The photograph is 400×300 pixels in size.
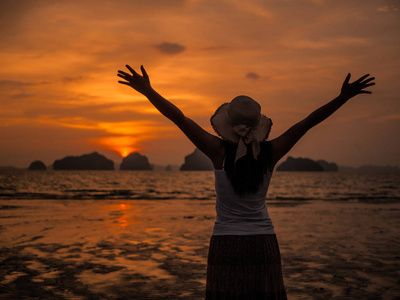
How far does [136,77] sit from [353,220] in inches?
658

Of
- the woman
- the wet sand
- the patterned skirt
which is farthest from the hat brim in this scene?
the wet sand

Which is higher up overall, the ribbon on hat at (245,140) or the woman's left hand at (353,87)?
the woman's left hand at (353,87)

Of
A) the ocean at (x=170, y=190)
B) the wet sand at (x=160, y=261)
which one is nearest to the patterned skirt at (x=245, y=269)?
the wet sand at (x=160, y=261)

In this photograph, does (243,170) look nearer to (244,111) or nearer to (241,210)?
(241,210)

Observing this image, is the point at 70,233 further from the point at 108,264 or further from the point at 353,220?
the point at 353,220

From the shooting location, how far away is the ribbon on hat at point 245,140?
8.62 ft

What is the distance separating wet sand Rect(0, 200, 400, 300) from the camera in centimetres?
693

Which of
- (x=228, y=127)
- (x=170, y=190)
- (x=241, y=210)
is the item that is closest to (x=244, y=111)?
(x=228, y=127)

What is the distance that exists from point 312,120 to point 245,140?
49 centimetres

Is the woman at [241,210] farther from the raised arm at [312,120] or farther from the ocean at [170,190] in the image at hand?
the ocean at [170,190]

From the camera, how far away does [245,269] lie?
8.77ft

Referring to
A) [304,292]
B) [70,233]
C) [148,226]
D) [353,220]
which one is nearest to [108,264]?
[304,292]

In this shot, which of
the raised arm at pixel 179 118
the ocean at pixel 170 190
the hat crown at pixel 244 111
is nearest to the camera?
the raised arm at pixel 179 118

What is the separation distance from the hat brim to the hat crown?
0.05 metres
